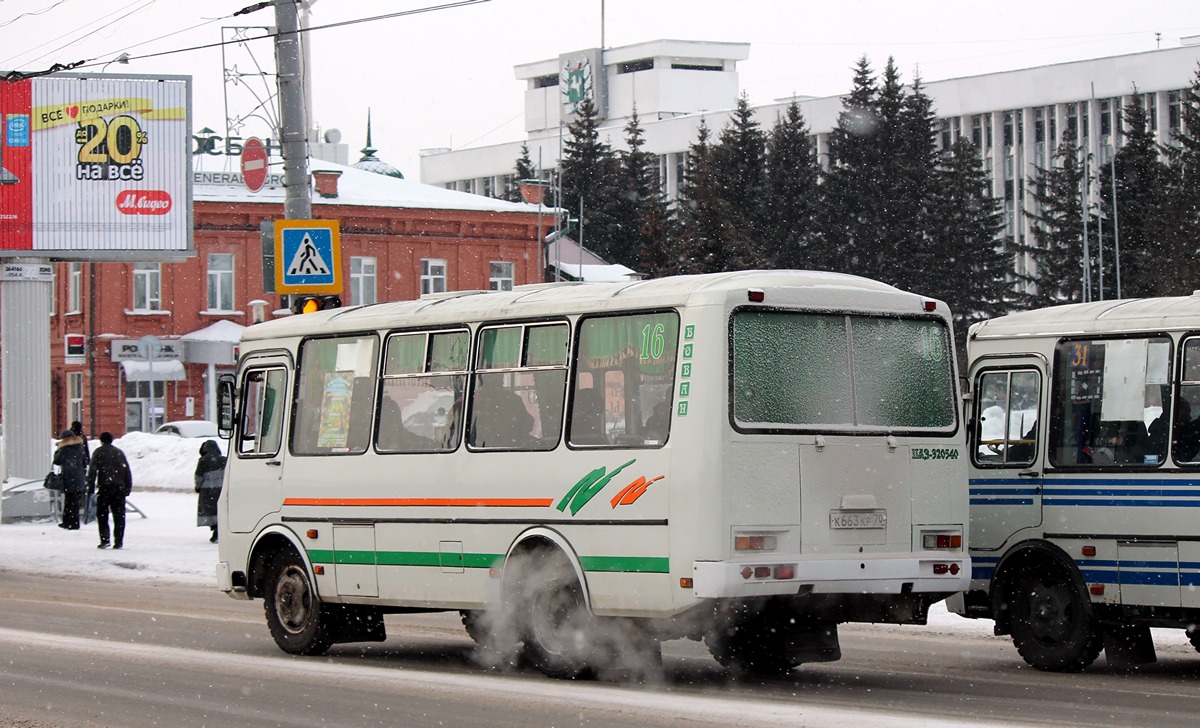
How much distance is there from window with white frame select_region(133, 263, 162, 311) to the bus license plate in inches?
2130

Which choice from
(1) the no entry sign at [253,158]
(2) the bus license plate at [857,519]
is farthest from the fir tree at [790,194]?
(2) the bus license plate at [857,519]

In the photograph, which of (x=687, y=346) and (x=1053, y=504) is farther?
(x=1053, y=504)

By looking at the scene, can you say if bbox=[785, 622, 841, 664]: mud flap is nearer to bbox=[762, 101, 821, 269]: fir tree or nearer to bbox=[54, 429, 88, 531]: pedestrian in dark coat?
bbox=[54, 429, 88, 531]: pedestrian in dark coat

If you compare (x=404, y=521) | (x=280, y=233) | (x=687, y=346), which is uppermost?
(x=280, y=233)

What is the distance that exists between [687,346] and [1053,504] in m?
3.19

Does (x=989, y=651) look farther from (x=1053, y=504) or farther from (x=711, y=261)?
(x=711, y=261)

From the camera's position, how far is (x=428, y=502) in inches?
516

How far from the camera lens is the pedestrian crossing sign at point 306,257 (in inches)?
772

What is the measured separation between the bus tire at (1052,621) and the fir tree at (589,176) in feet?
289

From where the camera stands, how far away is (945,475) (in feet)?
39.3

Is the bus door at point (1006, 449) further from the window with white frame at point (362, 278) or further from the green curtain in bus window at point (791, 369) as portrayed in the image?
the window with white frame at point (362, 278)

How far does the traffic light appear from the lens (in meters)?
18.8

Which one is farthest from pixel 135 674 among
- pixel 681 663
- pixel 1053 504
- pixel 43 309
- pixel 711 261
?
pixel 711 261

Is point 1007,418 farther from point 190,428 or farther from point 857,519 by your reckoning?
point 190,428
